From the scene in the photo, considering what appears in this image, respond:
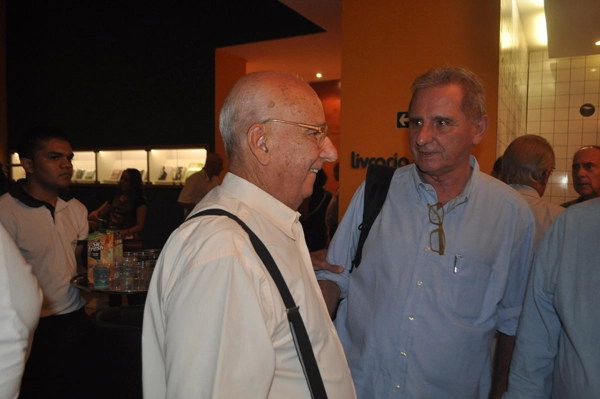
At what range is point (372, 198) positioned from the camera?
1862 millimetres

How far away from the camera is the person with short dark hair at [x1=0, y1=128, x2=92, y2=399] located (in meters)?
2.66

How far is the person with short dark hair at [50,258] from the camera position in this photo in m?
2.66

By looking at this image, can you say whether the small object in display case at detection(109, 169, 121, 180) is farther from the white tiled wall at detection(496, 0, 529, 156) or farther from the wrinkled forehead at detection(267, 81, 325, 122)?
the wrinkled forehead at detection(267, 81, 325, 122)

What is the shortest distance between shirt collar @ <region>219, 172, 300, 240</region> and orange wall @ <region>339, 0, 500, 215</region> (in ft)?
11.5

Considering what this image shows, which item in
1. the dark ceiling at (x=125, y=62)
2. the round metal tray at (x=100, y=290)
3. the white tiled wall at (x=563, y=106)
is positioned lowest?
the round metal tray at (x=100, y=290)

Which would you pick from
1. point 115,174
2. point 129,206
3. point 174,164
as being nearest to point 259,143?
point 129,206

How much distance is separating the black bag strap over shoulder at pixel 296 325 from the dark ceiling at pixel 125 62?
6.44 m

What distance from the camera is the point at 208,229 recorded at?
3.18 feet

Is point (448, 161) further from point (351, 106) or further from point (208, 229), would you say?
point (351, 106)

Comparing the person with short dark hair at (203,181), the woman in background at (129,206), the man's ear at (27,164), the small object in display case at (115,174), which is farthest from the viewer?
the small object in display case at (115,174)

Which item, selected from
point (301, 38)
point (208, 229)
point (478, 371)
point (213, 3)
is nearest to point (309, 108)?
point (208, 229)

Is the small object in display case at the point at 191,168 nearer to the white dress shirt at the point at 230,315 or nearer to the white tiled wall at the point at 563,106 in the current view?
the white tiled wall at the point at 563,106

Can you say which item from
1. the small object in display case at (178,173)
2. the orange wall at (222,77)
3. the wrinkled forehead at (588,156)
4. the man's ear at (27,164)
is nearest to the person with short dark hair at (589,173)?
the wrinkled forehead at (588,156)

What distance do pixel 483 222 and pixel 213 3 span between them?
7527 millimetres
